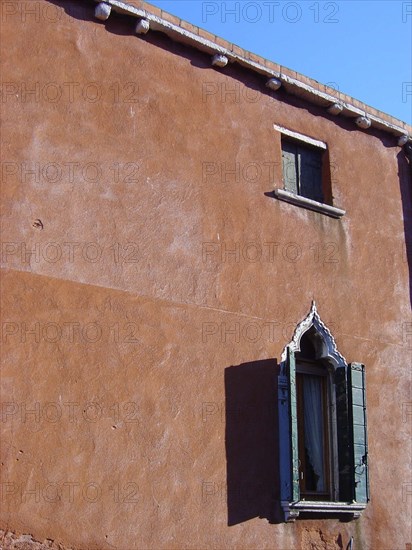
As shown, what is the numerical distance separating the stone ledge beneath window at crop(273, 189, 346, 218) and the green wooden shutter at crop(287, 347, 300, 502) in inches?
66.9

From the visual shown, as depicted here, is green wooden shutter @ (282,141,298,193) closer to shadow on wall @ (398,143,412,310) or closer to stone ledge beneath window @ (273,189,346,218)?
stone ledge beneath window @ (273,189,346,218)

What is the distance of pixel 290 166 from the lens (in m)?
10.4

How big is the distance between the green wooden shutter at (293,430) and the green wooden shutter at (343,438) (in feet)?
2.01

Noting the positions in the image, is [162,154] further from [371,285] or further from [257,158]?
[371,285]

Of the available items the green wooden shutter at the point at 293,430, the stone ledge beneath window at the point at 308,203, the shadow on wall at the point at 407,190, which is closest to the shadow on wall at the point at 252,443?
the green wooden shutter at the point at 293,430

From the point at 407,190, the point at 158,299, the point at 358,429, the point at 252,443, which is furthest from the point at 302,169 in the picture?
the point at 252,443

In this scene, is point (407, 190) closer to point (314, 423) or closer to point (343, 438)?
point (314, 423)

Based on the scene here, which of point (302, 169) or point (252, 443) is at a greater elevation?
point (302, 169)

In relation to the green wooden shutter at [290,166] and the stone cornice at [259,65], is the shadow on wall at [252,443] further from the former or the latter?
the stone cornice at [259,65]

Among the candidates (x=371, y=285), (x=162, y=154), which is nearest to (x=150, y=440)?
(x=162, y=154)

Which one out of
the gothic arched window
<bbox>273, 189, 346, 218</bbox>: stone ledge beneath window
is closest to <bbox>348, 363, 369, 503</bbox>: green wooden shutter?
the gothic arched window

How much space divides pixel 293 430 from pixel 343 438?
74 cm

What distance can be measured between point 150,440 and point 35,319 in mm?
1474

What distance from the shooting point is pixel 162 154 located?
30.1 ft
